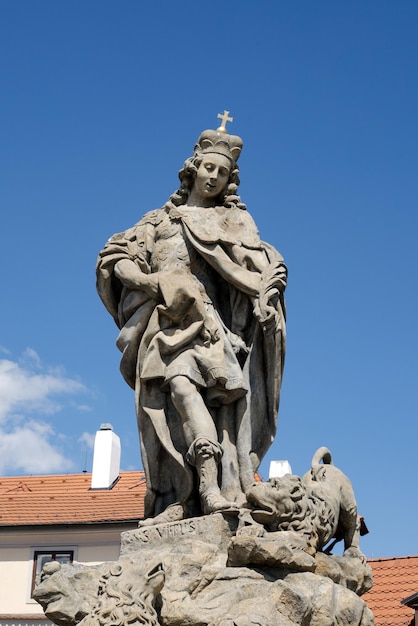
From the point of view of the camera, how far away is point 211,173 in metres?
8.38

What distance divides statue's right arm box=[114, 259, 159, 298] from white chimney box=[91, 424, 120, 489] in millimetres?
19556

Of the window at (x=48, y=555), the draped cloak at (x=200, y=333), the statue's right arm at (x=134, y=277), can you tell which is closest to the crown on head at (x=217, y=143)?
the draped cloak at (x=200, y=333)

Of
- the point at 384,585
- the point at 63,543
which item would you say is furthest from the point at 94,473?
the point at 384,585

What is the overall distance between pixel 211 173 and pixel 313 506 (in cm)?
258

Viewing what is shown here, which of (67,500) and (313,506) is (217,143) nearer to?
(313,506)

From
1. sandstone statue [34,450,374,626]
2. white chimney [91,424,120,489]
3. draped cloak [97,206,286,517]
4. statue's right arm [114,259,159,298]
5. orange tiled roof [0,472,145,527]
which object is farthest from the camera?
white chimney [91,424,120,489]

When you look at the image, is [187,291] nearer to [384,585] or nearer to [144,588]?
[144,588]

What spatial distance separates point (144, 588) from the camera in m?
6.30

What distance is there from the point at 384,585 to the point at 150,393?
15.2m

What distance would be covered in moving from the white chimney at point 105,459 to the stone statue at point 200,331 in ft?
63.7

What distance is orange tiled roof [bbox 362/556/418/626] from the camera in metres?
20.1

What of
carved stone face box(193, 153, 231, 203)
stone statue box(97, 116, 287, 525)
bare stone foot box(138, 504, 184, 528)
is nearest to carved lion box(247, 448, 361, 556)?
stone statue box(97, 116, 287, 525)

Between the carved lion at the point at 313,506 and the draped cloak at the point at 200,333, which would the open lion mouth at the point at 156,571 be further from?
the draped cloak at the point at 200,333

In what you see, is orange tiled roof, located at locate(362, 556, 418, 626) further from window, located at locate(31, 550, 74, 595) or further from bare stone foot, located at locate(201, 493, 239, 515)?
bare stone foot, located at locate(201, 493, 239, 515)
